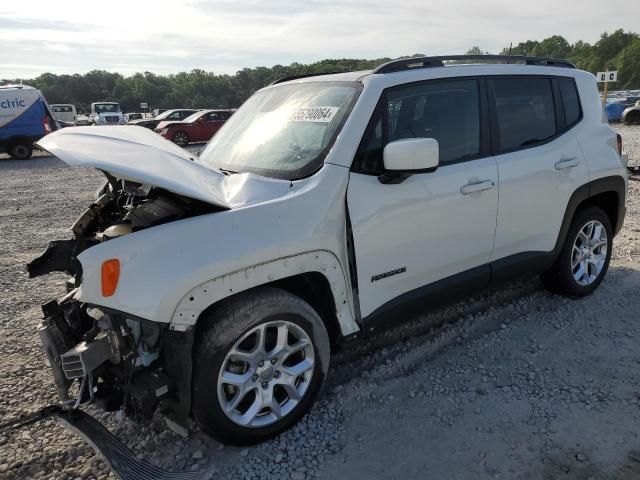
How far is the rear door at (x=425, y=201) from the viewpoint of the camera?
2869 millimetres

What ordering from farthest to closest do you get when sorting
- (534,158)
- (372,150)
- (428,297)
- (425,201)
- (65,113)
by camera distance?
(65,113) < (534,158) < (428,297) < (425,201) < (372,150)

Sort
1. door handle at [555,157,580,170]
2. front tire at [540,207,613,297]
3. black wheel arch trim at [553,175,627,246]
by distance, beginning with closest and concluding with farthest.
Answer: door handle at [555,157,580,170] < black wheel arch trim at [553,175,627,246] < front tire at [540,207,613,297]

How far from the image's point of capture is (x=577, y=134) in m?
3.99

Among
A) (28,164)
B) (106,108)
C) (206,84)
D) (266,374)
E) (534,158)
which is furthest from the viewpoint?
(206,84)

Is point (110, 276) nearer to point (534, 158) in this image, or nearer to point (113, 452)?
point (113, 452)

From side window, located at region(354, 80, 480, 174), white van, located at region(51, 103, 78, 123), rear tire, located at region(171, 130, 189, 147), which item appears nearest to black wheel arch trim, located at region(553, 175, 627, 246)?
side window, located at region(354, 80, 480, 174)

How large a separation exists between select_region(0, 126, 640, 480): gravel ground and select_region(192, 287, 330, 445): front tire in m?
0.16

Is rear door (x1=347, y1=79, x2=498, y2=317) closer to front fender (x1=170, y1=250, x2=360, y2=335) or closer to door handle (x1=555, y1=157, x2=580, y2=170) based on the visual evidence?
front fender (x1=170, y1=250, x2=360, y2=335)

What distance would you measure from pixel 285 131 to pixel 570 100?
2.37 meters

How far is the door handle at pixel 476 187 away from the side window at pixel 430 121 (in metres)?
0.18

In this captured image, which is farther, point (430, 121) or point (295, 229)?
point (430, 121)

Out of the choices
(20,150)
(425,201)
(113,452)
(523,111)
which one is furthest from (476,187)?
(20,150)

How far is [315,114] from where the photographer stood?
314 cm

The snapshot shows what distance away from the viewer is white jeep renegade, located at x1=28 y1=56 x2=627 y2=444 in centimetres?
237
